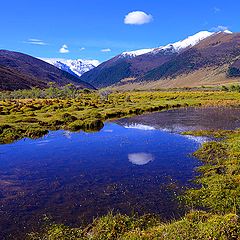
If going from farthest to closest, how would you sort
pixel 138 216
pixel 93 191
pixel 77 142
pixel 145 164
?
pixel 77 142, pixel 145 164, pixel 93 191, pixel 138 216

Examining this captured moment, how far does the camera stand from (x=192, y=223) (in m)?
18.8

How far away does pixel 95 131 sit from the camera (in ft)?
208

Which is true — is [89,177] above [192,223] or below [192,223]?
below

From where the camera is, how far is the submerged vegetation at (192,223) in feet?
57.8

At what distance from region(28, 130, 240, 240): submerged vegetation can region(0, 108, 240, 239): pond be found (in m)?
1.52

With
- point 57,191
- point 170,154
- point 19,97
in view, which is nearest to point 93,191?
point 57,191

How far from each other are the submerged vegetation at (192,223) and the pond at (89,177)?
152cm

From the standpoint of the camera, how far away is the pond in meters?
23.6

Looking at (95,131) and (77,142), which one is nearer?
(77,142)

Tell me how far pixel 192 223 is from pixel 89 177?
50.1ft

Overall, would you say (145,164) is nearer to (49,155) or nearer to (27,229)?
(49,155)

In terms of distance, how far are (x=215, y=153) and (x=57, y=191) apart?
1993 centimetres

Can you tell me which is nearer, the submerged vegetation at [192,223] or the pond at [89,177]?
the submerged vegetation at [192,223]

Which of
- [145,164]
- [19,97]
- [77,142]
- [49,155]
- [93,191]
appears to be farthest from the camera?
[19,97]
